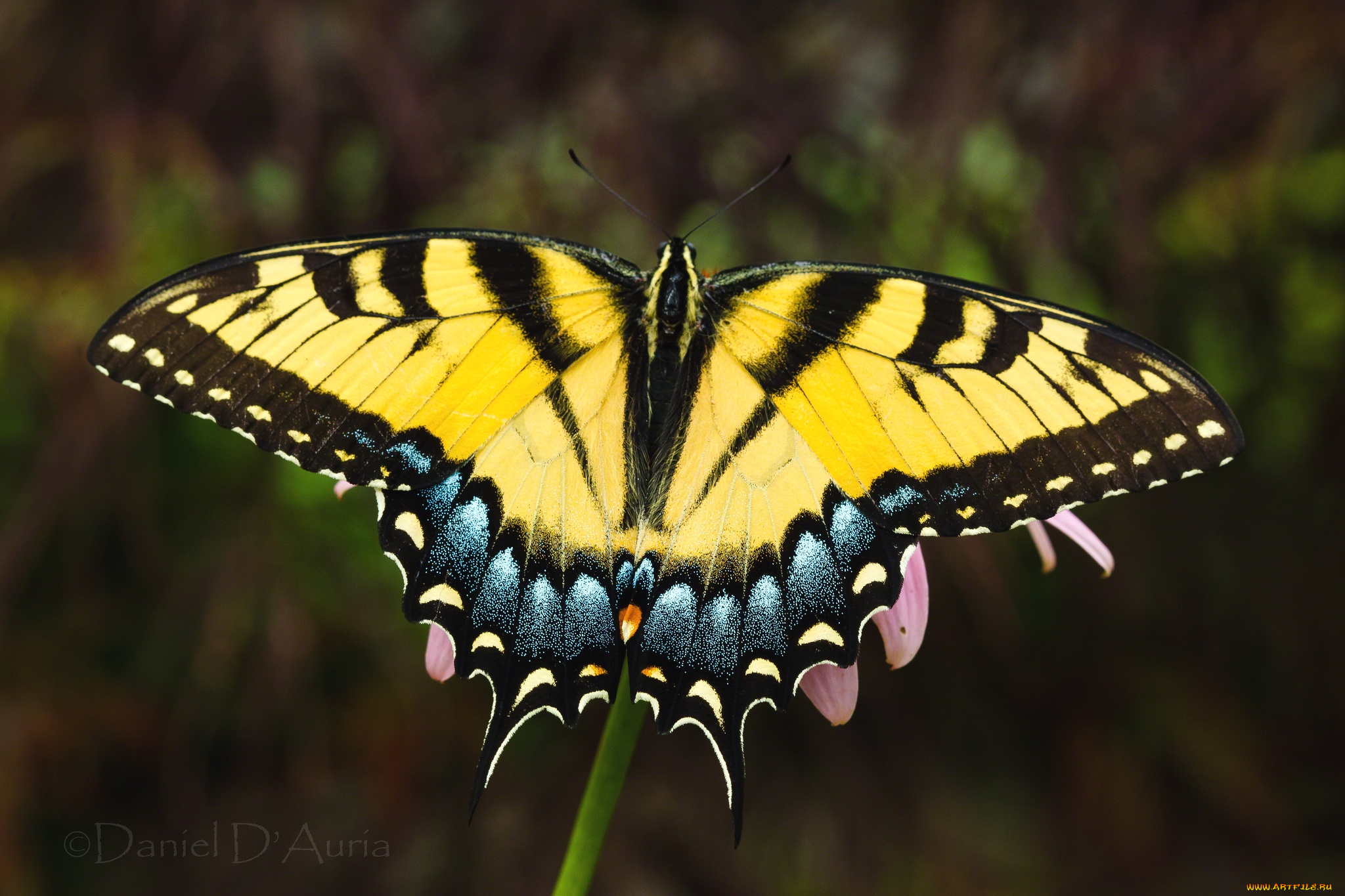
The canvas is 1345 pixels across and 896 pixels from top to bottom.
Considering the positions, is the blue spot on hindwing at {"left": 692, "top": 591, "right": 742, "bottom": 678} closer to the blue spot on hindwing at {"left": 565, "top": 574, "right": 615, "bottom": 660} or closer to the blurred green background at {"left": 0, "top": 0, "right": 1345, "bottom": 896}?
the blue spot on hindwing at {"left": 565, "top": 574, "right": 615, "bottom": 660}

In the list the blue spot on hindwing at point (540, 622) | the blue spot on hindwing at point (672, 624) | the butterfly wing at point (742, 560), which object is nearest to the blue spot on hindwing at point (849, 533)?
the butterfly wing at point (742, 560)

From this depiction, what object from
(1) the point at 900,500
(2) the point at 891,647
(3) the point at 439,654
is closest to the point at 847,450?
(1) the point at 900,500

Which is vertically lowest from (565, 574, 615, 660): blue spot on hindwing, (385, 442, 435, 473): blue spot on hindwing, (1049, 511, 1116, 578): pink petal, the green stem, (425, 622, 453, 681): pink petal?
the green stem

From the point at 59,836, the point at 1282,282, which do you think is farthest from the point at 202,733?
the point at 1282,282

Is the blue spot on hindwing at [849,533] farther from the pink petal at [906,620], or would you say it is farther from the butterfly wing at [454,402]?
the butterfly wing at [454,402]

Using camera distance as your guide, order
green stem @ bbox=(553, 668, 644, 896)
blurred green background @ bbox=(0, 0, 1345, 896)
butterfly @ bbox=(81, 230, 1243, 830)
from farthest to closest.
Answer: blurred green background @ bbox=(0, 0, 1345, 896) → butterfly @ bbox=(81, 230, 1243, 830) → green stem @ bbox=(553, 668, 644, 896)

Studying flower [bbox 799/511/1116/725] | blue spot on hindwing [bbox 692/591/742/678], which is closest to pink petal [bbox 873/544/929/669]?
flower [bbox 799/511/1116/725]

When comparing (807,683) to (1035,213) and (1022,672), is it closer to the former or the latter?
(1035,213)
